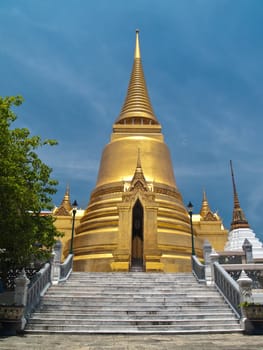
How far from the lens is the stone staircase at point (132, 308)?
9062mm

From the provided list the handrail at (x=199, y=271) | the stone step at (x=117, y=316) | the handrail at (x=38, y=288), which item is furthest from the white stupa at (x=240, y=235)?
the handrail at (x=38, y=288)

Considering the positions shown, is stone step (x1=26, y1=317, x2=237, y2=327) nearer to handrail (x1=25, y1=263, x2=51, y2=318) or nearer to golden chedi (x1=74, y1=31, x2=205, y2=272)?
→ handrail (x1=25, y1=263, x2=51, y2=318)

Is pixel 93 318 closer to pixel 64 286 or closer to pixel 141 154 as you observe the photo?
pixel 64 286

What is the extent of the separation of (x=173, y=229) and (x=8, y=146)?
14313mm

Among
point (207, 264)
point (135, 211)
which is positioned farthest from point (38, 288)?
point (135, 211)

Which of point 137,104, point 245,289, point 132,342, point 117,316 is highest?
point 137,104

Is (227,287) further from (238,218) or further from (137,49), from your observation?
(137,49)

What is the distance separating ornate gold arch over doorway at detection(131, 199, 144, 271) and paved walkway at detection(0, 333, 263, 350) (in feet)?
37.7

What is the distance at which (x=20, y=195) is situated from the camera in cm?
910

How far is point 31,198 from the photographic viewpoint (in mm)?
10062

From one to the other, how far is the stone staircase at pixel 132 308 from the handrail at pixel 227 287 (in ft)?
0.73

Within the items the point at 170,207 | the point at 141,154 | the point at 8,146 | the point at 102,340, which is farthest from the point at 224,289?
the point at 141,154

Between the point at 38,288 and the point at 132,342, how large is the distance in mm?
5037

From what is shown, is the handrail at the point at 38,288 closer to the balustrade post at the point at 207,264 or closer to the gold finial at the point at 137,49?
the balustrade post at the point at 207,264
